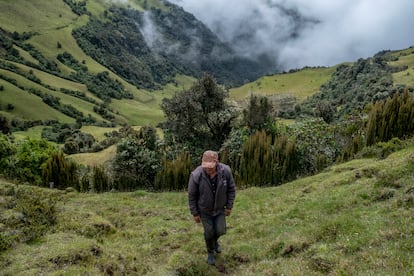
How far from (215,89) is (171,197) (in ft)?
48.4

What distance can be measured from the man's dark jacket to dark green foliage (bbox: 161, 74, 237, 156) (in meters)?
22.5

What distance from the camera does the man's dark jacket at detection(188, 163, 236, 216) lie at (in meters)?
9.59

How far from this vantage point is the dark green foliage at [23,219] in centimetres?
1141

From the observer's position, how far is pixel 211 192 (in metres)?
9.60

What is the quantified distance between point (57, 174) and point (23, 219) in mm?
15455

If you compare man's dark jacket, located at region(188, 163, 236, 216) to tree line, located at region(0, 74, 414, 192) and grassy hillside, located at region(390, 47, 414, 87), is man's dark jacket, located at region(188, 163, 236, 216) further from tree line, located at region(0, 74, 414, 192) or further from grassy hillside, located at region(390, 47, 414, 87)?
grassy hillside, located at region(390, 47, 414, 87)

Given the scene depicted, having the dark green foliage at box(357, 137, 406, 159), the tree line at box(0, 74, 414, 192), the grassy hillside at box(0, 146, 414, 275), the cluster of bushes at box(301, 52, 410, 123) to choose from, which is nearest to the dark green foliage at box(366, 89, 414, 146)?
the tree line at box(0, 74, 414, 192)

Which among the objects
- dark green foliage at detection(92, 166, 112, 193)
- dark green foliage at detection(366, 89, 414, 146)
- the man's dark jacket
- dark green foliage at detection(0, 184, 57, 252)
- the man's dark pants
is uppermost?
dark green foliage at detection(366, 89, 414, 146)

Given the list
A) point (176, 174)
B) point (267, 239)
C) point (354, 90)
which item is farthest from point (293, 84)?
point (267, 239)

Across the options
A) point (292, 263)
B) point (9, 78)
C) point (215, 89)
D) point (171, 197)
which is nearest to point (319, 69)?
point (9, 78)

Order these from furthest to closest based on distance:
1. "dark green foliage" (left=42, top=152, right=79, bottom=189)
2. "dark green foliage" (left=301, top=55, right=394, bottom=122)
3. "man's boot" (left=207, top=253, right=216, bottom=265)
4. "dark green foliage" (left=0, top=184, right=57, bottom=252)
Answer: "dark green foliage" (left=301, top=55, right=394, bottom=122)
"dark green foliage" (left=42, top=152, right=79, bottom=189)
"dark green foliage" (left=0, top=184, right=57, bottom=252)
"man's boot" (left=207, top=253, right=216, bottom=265)

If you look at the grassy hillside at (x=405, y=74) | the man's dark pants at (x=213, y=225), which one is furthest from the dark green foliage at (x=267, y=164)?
the grassy hillside at (x=405, y=74)

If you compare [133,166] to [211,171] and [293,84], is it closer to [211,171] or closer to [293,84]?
[211,171]

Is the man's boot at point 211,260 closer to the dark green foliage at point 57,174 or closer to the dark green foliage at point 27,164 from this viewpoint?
the dark green foliage at point 57,174
